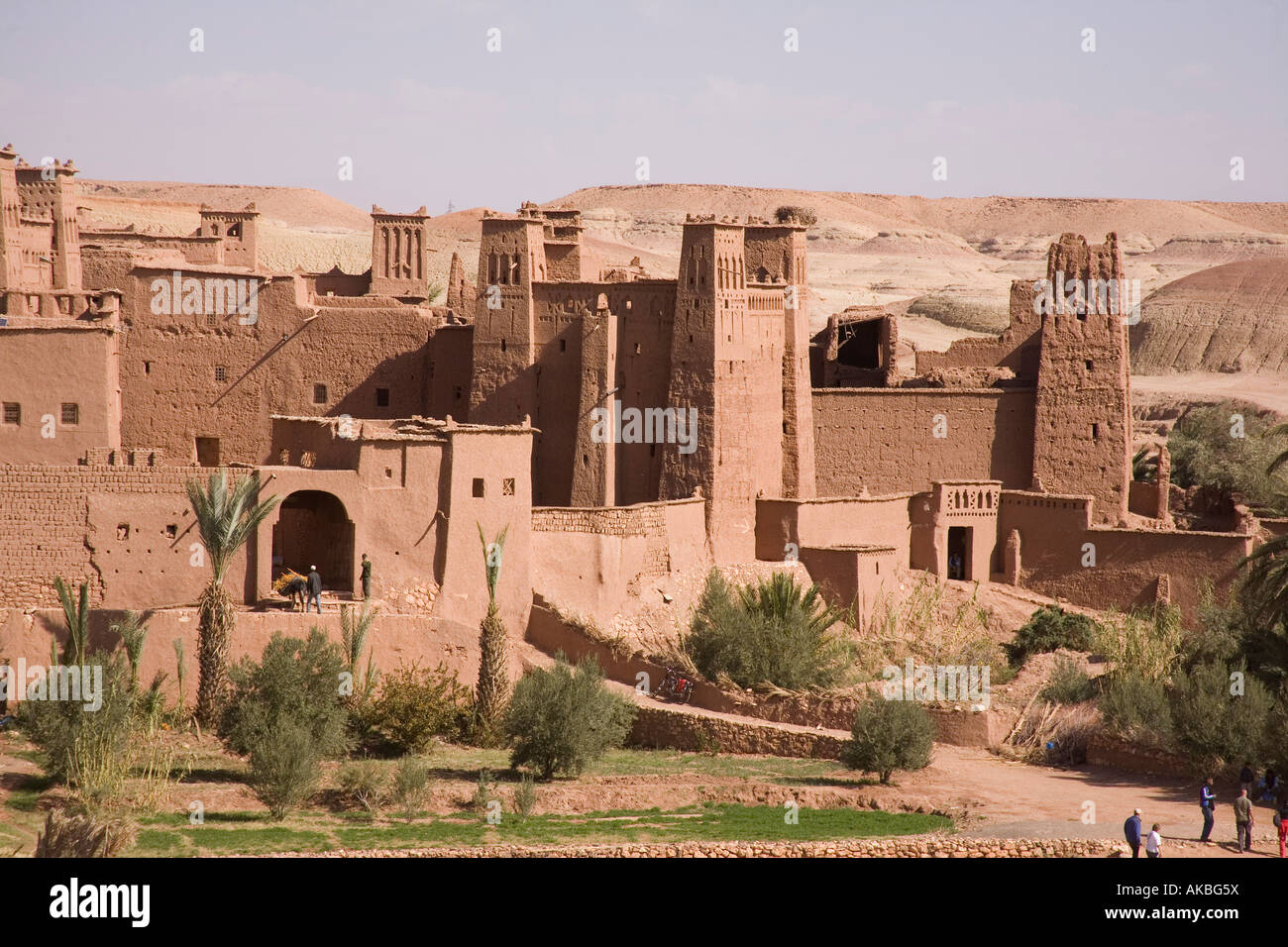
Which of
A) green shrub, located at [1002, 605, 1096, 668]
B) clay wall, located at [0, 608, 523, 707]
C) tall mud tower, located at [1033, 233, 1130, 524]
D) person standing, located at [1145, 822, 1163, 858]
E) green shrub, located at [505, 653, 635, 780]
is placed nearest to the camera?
person standing, located at [1145, 822, 1163, 858]

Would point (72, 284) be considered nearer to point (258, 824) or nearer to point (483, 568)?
point (483, 568)

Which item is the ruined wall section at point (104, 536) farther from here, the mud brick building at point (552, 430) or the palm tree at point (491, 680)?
the palm tree at point (491, 680)

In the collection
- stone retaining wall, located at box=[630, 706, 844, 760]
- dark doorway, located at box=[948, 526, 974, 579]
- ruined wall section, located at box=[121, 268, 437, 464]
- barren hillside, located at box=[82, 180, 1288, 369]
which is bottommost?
stone retaining wall, located at box=[630, 706, 844, 760]

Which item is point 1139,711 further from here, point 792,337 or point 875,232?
point 875,232

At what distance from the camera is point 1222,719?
1141 inches

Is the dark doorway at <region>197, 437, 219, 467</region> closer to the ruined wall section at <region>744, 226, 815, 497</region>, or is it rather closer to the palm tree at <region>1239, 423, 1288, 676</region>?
the ruined wall section at <region>744, 226, 815, 497</region>

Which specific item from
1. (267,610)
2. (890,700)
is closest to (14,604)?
(267,610)

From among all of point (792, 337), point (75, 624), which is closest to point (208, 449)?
point (75, 624)

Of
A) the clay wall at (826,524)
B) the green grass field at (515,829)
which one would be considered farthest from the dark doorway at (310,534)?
the green grass field at (515,829)

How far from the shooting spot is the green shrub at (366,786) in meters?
27.4

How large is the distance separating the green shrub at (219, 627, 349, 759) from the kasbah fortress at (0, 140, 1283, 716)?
1.31 meters

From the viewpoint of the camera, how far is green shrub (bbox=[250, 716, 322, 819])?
88.6 feet

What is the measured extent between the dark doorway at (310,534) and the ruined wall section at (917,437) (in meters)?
11.4

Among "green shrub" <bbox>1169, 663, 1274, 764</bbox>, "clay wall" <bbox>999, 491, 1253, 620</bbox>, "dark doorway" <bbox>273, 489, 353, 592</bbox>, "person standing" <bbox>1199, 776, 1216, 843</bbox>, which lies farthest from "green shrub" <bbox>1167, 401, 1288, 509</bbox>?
"dark doorway" <bbox>273, 489, 353, 592</bbox>
